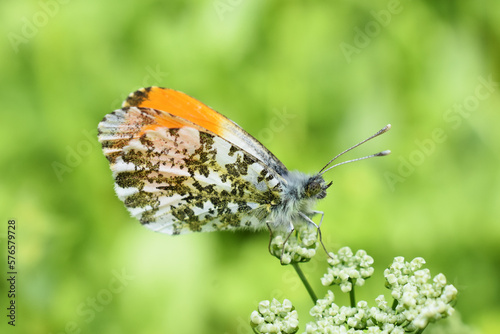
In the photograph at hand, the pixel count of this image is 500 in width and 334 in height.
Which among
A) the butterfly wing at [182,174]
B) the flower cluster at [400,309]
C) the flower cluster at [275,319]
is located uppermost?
the butterfly wing at [182,174]

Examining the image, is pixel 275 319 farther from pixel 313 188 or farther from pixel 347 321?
pixel 313 188

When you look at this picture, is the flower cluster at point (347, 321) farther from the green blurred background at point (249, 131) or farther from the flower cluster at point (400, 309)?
the green blurred background at point (249, 131)

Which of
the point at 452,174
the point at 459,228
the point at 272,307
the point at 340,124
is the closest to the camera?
the point at 272,307

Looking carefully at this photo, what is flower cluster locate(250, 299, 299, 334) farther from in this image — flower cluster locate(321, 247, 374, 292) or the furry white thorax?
the furry white thorax

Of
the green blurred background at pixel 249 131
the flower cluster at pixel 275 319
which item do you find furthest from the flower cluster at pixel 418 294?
the green blurred background at pixel 249 131

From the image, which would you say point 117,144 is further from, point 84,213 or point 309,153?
point 309,153

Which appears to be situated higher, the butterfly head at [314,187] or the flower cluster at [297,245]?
the butterfly head at [314,187]

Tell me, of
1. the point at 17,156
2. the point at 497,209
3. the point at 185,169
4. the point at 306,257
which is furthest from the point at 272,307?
the point at 17,156

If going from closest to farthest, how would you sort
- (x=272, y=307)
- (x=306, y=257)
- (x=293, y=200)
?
(x=272, y=307)
(x=306, y=257)
(x=293, y=200)

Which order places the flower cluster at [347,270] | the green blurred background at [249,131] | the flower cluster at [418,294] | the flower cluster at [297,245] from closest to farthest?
the flower cluster at [418,294], the flower cluster at [347,270], the flower cluster at [297,245], the green blurred background at [249,131]
